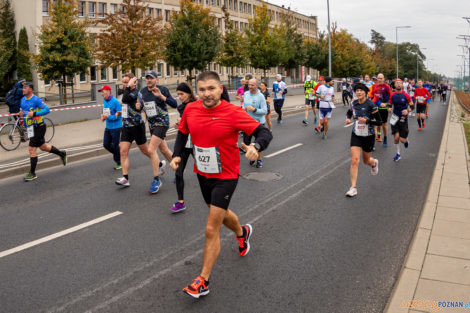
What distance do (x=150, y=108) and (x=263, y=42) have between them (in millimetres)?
35619

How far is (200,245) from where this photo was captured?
209 inches

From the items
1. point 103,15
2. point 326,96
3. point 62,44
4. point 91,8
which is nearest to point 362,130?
point 326,96

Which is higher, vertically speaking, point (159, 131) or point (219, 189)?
point (159, 131)

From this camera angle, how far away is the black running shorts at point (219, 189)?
4172 millimetres

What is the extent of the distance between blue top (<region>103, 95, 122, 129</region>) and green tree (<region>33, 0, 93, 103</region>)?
1461cm

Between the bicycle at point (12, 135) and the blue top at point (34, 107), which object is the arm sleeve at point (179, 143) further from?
the bicycle at point (12, 135)

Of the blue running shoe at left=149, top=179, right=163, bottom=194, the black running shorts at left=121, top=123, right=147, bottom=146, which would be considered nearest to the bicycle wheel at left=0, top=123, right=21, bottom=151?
the black running shorts at left=121, top=123, right=147, bottom=146

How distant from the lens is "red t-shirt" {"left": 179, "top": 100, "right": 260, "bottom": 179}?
4156 mm

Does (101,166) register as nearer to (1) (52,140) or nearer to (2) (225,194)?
(1) (52,140)

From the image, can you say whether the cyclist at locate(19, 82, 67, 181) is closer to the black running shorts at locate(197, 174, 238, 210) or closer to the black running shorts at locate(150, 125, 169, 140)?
the black running shorts at locate(150, 125, 169, 140)

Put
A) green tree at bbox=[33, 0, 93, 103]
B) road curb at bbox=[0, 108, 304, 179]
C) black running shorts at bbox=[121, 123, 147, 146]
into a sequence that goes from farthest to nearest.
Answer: green tree at bbox=[33, 0, 93, 103] < road curb at bbox=[0, 108, 304, 179] < black running shorts at bbox=[121, 123, 147, 146]

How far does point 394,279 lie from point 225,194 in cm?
190

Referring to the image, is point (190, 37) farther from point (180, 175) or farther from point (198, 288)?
point (198, 288)

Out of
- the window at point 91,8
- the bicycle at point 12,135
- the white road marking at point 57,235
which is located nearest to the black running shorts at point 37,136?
the white road marking at point 57,235
